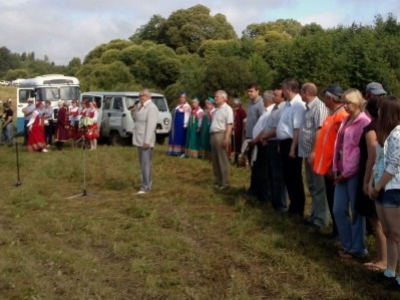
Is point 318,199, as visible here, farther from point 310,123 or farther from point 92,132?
point 92,132

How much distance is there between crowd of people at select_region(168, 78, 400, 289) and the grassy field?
0.28 m

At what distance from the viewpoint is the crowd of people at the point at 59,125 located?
61.3 ft

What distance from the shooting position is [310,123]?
24.7ft

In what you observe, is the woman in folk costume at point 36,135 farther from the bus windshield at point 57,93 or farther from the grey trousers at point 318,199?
the grey trousers at point 318,199

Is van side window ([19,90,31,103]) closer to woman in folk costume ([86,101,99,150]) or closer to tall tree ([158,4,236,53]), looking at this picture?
woman in folk costume ([86,101,99,150])

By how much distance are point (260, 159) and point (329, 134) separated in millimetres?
2769

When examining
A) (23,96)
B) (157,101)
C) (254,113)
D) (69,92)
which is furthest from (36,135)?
(254,113)

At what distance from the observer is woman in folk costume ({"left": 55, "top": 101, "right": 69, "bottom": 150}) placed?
2006 cm

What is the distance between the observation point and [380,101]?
549 cm

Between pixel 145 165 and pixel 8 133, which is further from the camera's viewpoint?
pixel 8 133

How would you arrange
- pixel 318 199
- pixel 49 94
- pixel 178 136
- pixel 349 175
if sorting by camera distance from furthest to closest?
pixel 49 94 < pixel 178 136 < pixel 318 199 < pixel 349 175

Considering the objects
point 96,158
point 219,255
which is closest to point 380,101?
point 219,255

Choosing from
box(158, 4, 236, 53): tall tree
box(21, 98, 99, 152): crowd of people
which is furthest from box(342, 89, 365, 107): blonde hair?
box(158, 4, 236, 53): tall tree

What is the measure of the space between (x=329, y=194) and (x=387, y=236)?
5.69ft
